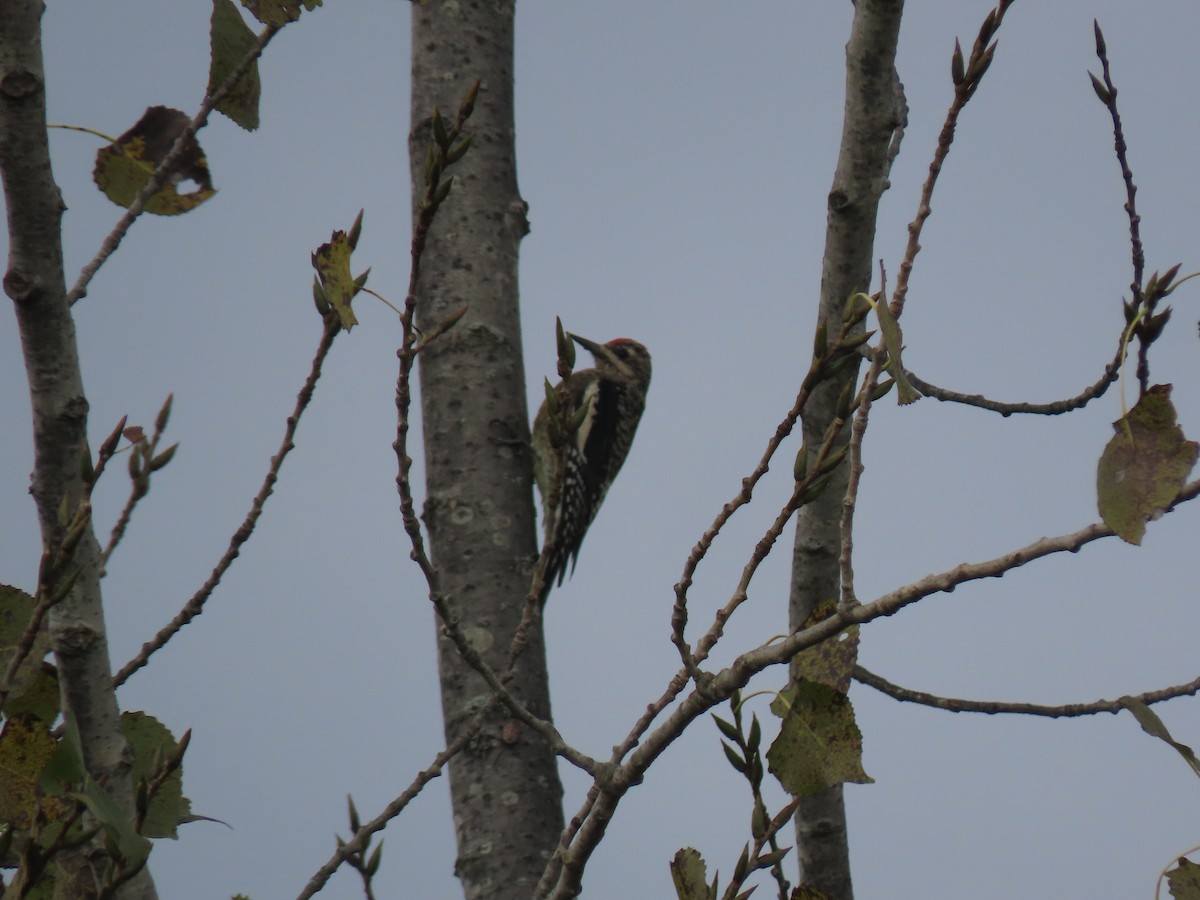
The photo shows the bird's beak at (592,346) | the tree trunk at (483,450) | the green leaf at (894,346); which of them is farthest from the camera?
the bird's beak at (592,346)

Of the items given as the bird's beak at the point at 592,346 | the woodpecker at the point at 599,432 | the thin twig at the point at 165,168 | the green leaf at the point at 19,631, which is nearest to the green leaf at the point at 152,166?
the thin twig at the point at 165,168

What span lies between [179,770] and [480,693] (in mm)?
1504

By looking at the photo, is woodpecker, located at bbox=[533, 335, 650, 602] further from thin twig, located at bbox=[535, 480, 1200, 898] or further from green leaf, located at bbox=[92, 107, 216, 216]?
thin twig, located at bbox=[535, 480, 1200, 898]

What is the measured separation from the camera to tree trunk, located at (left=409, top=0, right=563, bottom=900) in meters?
3.35

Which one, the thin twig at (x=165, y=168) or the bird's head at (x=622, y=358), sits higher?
the bird's head at (x=622, y=358)

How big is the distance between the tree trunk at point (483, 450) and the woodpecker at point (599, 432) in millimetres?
2089

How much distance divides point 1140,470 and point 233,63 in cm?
153

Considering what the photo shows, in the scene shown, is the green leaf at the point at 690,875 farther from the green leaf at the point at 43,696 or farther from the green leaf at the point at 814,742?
the green leaf at the point at 43,696

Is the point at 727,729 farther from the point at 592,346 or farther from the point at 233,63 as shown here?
the point at 592,346

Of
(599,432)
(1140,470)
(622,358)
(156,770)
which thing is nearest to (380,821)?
(156,770)

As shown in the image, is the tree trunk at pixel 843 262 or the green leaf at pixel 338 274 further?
the tree trunk at pixel 843 262

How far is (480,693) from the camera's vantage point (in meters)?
3.45

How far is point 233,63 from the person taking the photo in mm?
2146

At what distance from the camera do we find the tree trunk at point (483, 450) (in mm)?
3352
